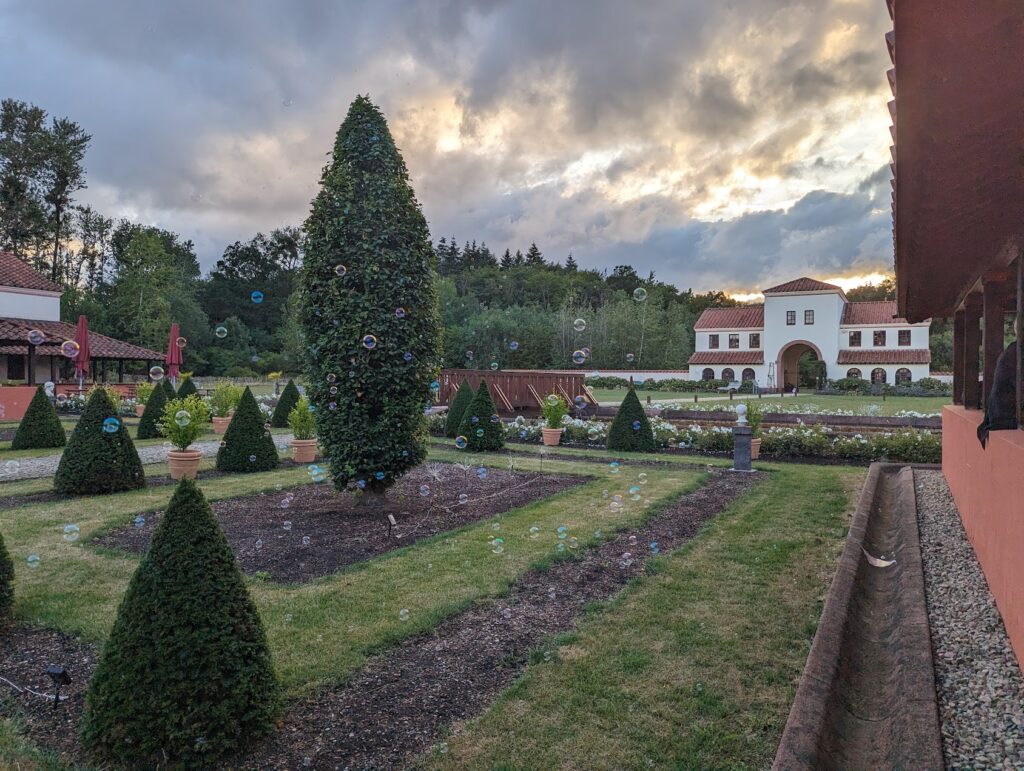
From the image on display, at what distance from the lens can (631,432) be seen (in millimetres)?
13914

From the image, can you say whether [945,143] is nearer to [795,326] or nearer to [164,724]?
[164,724]

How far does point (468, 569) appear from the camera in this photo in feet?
18.0

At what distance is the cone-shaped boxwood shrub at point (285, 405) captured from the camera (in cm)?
1802

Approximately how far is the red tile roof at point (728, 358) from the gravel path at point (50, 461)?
37.9 metres

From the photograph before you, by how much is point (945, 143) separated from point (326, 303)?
620 cm

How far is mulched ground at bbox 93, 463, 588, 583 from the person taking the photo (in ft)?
19.4

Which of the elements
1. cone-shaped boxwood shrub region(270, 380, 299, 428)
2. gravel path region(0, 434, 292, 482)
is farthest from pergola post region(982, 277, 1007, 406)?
cone-shaped boxwood shrub region(270, 380, 299, 428)

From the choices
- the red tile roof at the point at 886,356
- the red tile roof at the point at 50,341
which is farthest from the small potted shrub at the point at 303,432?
the red tile roof at the point at 886,356

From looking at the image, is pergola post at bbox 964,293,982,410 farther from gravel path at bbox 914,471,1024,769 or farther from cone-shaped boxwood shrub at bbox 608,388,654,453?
cone-shaped boxwood shrub at bbox 608,388,654,453

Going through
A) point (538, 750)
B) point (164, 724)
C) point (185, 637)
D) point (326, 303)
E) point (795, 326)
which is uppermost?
point (795, 326)

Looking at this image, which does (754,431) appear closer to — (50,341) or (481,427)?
(481,427)

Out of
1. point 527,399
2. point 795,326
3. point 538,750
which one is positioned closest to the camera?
point 538,750

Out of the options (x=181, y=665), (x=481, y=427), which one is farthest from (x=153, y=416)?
(x=181, y=665)

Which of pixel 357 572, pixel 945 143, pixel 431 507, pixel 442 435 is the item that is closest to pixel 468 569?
pixel 357 572
